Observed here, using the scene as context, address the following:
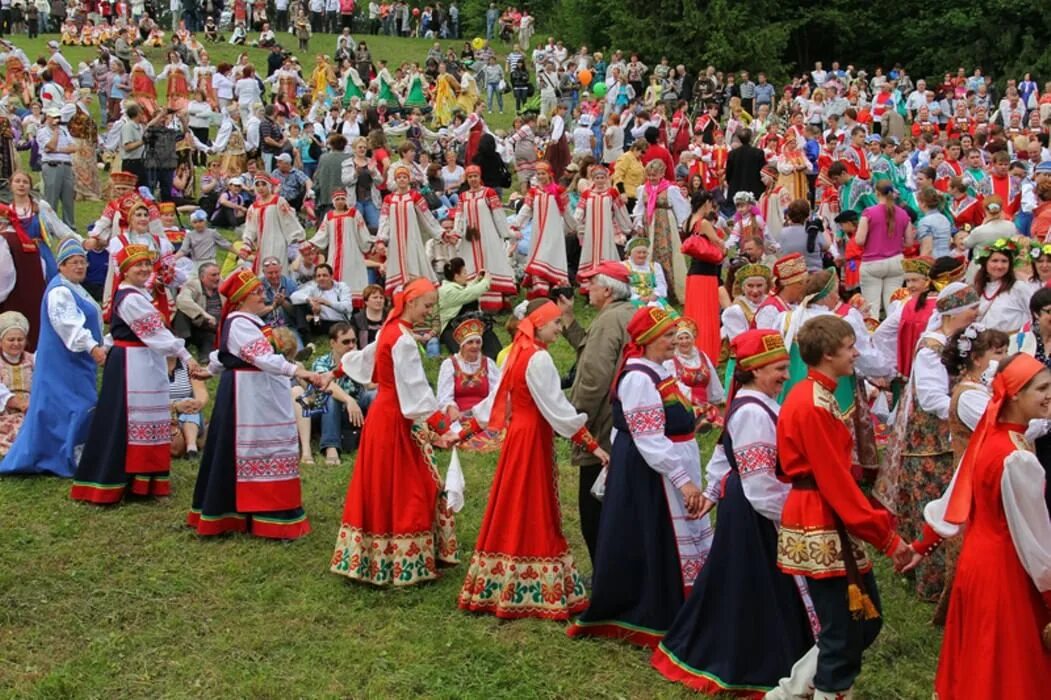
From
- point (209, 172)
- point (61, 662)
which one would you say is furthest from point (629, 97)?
point (61, 662)

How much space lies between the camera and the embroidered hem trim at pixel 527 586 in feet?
24.2

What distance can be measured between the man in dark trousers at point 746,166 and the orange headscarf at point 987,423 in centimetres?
1431

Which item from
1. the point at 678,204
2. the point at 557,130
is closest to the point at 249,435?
the point at 678,204

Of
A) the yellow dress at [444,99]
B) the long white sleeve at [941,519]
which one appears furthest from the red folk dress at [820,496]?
the yellow dress at [444,99]

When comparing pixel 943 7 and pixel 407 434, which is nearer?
pixel 407 434

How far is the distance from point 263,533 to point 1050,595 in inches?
204

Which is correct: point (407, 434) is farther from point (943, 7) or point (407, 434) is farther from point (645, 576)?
point (943, 7)

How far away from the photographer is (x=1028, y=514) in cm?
518

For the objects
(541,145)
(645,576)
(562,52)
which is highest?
(562,52)

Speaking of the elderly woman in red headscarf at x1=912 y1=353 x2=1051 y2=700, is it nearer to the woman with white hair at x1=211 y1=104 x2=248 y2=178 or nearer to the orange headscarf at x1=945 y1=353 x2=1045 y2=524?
the orange headscarf at x1=945 y1=353 x2=1045 y2=524

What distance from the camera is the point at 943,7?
42.1m

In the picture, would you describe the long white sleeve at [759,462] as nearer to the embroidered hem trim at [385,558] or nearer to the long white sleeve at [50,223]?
the embroidered hem trim at [385,558]

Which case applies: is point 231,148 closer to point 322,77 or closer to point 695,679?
point 322,77

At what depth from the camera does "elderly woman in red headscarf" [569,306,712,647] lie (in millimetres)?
6691
